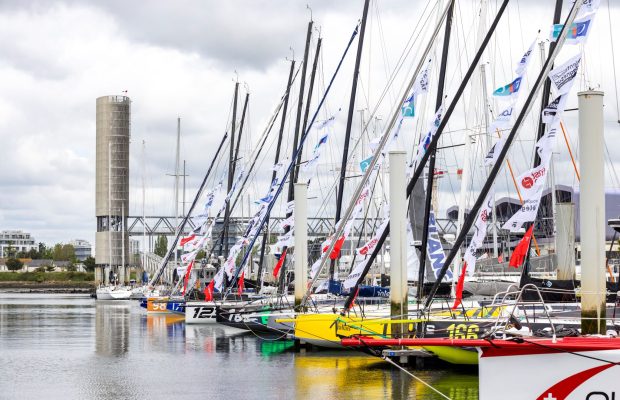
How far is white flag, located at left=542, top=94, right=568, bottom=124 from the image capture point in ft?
61.0

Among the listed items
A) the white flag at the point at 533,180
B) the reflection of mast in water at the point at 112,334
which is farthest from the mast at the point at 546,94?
the reflection of mast in water at the point at 112,334

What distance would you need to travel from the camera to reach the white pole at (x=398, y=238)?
840 inches

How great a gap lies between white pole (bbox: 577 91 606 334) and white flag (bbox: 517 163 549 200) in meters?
4.26

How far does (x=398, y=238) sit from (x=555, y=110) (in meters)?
5.58

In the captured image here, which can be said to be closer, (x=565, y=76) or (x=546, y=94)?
(x=565, y=76)

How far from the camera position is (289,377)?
75.3 feet

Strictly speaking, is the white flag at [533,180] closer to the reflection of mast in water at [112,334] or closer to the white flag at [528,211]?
the white flag at [528,211]

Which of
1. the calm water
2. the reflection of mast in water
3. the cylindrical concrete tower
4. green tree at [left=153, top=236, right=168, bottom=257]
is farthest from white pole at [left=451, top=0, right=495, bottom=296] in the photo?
green tree at [left=153, top=236, right=168, bottom=257]

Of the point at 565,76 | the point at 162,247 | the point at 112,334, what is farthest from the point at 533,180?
the point at 162,247

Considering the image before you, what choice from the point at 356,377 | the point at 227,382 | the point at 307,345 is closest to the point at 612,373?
the point at 356,377

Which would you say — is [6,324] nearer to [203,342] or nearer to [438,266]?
[203,342]

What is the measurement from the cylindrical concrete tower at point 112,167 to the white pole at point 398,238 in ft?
328

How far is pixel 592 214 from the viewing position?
14227mm

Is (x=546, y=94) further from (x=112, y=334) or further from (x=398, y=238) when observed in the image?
(x=112, y=334)
